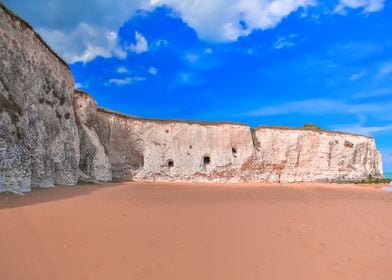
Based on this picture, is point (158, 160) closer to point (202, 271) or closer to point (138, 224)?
point (138, 224)

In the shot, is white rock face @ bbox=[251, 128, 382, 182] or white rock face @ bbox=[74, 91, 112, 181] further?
white rock face @ bbox=[251, 128, 382, 182]

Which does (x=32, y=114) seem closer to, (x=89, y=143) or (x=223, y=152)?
(x=89, y=143)

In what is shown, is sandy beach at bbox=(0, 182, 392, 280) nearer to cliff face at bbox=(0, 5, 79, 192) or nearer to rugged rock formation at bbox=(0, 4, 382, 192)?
cliff face at bbox=(0, 5, 79, 192)

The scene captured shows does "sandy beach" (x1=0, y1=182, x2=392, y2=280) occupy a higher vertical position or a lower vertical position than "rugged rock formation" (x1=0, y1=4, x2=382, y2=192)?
lower

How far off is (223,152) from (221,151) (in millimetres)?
197

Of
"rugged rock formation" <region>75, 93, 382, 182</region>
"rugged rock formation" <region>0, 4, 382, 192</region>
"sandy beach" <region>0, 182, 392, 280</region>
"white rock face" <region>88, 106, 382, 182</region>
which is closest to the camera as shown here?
"sandy beach" <region>0, 182, 392, 280</region>

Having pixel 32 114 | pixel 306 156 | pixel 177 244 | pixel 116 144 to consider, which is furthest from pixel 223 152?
pixel 177 244

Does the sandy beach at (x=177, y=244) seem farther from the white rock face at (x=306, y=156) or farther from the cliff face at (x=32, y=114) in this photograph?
the white rock face at (x=306, y=156)

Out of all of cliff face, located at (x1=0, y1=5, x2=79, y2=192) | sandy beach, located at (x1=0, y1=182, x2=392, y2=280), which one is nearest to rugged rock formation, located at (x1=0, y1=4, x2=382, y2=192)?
cliff face, located at (x1=0, y1=5, x2=79, y2=192)

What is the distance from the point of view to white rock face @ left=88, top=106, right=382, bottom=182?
26828 mm

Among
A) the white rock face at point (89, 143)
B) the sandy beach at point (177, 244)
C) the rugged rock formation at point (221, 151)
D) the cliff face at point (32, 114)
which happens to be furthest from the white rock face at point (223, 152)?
the sandy beach at point (177, 244)

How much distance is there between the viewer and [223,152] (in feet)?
101

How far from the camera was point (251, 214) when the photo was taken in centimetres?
883

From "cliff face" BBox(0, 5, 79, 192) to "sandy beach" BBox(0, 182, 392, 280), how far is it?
1.71m
